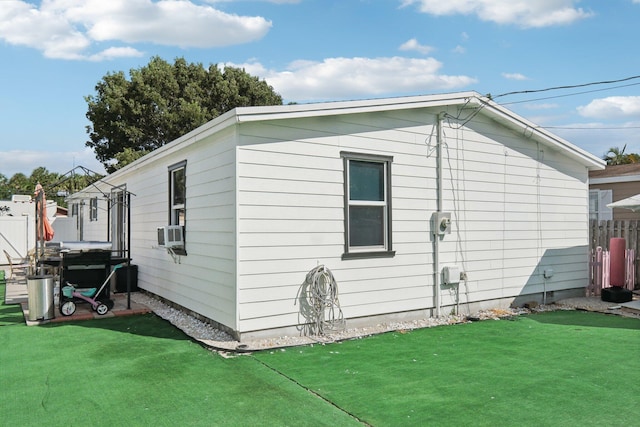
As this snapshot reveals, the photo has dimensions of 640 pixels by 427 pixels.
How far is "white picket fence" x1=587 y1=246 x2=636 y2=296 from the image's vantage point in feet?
30.7

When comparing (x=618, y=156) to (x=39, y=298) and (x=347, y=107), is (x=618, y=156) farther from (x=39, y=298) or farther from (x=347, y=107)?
(x=39, y=298)

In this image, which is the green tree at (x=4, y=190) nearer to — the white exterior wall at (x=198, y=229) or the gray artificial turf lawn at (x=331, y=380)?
the white exterior wall at (x=198, y=229)

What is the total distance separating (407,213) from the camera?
273 inches

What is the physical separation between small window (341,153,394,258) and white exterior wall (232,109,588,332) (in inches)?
4.6

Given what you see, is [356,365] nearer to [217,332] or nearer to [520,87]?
[217,332]

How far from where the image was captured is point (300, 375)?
4.36 meters

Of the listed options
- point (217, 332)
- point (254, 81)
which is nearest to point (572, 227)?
point (217, 332)

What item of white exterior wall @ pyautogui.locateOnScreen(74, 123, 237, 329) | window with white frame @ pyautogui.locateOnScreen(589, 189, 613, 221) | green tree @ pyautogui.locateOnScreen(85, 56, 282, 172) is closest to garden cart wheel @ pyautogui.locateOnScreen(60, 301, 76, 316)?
white exterior wall @ pyautogui.locateOnScreen(74, 123, 237, 329)

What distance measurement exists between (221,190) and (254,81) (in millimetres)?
19536

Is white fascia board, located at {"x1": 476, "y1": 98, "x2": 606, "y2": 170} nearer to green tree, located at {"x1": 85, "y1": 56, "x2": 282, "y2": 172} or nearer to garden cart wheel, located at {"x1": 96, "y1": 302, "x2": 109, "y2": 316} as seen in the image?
garden cart wheel, located at {"x1": 96, "y1": 302, "x2": 109, "y2": 316}

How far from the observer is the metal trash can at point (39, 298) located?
673cm

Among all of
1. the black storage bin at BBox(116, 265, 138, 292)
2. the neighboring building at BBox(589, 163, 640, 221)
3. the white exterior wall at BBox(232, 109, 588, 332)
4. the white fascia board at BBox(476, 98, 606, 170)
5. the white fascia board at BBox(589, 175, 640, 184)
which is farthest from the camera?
the neighboring building at BBox(589, 163, 640, 221)

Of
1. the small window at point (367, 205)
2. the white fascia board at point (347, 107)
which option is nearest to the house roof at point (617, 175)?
the white fascia board at point (347, 107)

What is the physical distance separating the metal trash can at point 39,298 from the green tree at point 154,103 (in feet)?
49.5
